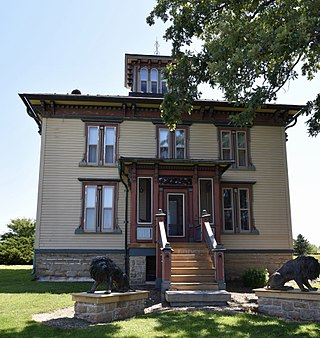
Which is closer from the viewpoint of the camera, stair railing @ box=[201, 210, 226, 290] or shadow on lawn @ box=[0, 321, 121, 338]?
shadow on lawn @ box=[0, 321, 121, 338]

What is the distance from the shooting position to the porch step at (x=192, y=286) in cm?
1192

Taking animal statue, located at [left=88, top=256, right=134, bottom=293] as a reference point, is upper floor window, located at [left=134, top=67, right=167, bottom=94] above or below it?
above

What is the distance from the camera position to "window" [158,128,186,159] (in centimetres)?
1814

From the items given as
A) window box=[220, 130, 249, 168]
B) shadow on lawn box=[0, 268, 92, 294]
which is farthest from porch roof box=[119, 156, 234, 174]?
shadow on lawn box=[0, 268, 92, 294]

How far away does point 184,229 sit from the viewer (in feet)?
51.6

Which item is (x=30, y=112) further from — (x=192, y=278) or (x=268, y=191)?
(x=268, y=191)

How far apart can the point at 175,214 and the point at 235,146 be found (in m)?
4.31

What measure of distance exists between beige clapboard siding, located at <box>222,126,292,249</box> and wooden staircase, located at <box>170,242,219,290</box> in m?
3.97

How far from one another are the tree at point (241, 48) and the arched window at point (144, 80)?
7.30 metres

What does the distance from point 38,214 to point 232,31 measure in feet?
36.0

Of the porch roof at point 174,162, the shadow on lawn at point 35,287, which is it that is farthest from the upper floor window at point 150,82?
the shadow on lawn at point 35,287

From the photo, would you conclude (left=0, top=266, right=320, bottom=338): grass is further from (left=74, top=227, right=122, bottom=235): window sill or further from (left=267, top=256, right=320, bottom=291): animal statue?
(left=74, top=227, right=122, bottom=235): window sill

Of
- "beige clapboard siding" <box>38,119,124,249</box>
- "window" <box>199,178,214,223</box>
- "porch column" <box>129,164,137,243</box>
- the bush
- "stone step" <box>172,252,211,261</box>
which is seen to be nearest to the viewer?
"stone step" <box>172,252,211,261</box>

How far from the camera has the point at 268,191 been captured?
60.2 feet
